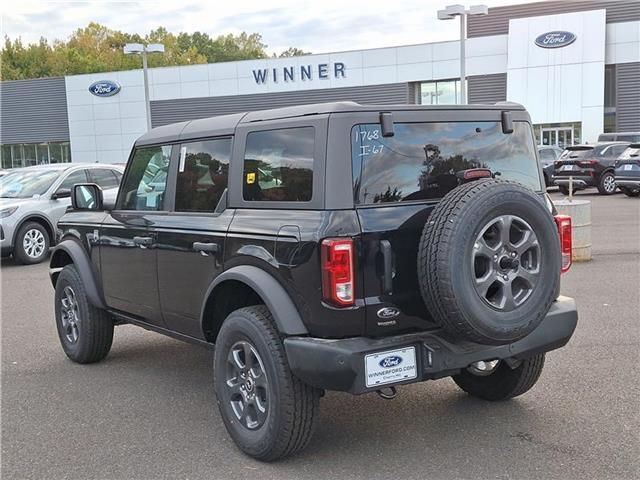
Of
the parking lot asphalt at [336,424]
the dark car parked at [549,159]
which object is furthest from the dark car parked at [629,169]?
the parking lot asphalt at [336,424]

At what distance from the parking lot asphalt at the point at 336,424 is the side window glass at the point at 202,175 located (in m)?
1.37

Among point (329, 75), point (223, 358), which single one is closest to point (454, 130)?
point (223, 358)

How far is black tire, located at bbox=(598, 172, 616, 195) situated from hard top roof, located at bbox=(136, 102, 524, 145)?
736 inches

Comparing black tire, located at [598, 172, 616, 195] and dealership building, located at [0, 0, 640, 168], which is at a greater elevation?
dealership building, located at [0, 0, 640, 168]

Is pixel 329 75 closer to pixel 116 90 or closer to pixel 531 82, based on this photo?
pixel 531 82

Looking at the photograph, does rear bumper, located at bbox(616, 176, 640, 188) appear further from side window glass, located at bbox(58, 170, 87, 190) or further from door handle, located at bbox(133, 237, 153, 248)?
door handle, located at bbox(133, 237, 153, 248)

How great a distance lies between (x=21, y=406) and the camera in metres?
4.74

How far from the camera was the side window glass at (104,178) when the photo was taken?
41.0ft

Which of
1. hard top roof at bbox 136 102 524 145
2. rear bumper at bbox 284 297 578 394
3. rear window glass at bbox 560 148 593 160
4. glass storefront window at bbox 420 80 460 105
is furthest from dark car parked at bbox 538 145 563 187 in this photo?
rear bumper at bbox 284 297 578 394

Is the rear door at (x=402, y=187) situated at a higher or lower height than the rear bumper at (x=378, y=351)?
higher

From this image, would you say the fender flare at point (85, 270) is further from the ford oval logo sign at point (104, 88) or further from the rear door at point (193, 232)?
the ford oval logo sign at point (104, 88)

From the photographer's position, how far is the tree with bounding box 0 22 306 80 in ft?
248

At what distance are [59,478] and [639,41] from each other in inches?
1499

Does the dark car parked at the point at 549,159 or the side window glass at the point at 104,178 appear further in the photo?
the dark car parked at the point at 549,159
